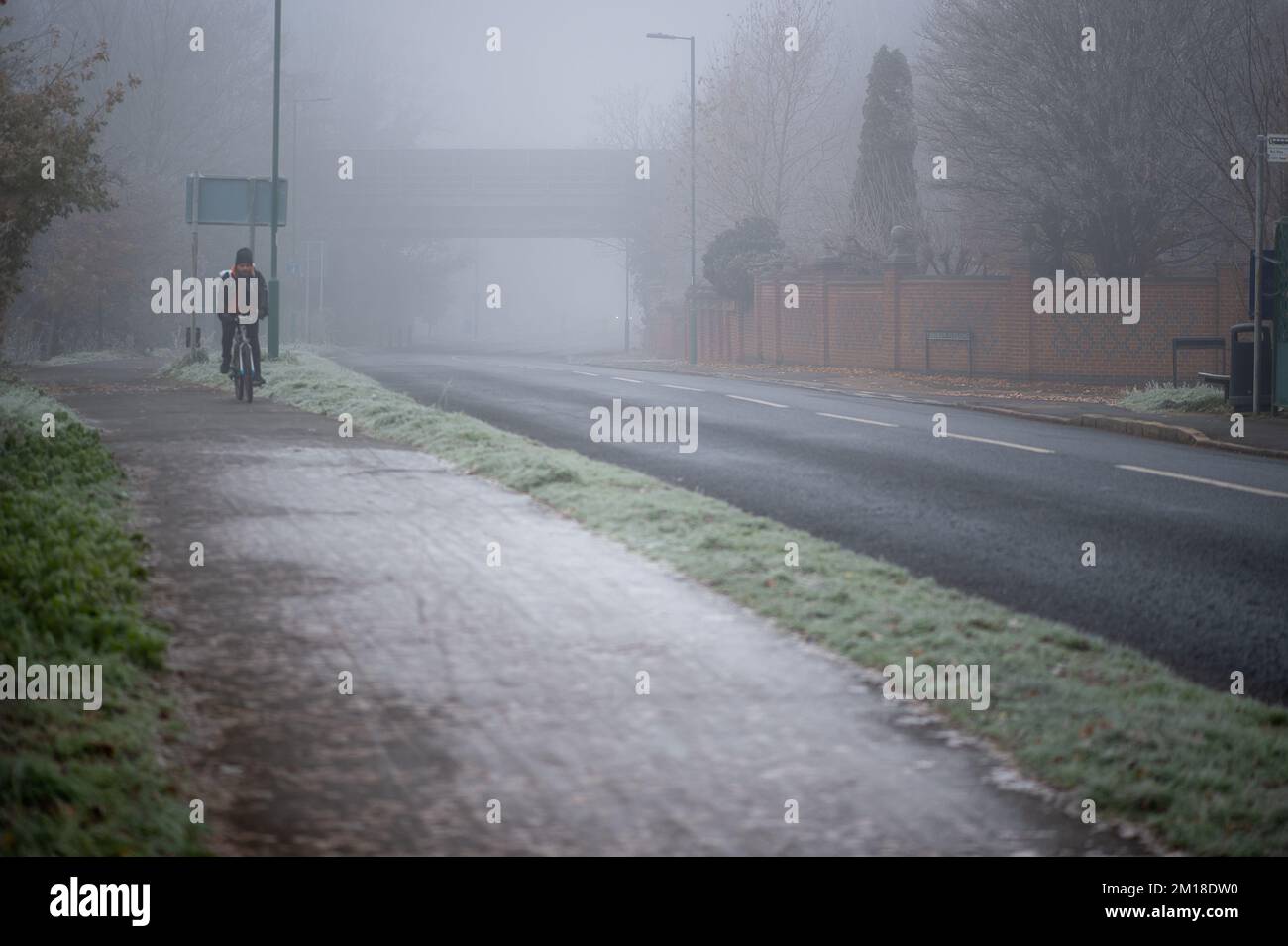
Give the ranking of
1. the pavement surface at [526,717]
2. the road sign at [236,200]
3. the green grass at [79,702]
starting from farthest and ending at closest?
the road sign at [236,200] → the pavement surface at [526,717] → the green grass at [79,702]

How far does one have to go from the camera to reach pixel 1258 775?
5117mm

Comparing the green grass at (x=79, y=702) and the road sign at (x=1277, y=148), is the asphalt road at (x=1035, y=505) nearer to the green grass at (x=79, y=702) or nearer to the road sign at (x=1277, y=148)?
the road sign at (x=1277, y=148)

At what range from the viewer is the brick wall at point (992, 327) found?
101ft

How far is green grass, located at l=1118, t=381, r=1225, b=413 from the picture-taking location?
22.4 meters

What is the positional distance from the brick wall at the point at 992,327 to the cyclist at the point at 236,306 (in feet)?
57.9

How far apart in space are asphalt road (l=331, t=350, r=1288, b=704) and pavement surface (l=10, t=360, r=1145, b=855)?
1957 mm

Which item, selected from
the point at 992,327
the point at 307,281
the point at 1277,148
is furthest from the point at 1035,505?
the point at 307,281

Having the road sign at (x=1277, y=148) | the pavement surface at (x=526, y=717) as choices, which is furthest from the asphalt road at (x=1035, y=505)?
the road sign at (x=1277, y=148)

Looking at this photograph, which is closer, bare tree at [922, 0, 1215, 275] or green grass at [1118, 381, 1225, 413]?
green grass at [1118, 381, 1225, 413]

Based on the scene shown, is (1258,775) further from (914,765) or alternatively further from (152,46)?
(152,46)

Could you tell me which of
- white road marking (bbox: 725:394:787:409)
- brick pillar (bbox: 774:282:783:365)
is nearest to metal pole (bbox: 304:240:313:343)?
brick pillar (bbox: 774:282:783:365)

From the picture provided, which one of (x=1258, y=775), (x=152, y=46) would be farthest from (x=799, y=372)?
(x=152, y=46)

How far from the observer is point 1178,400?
22906 millimetres

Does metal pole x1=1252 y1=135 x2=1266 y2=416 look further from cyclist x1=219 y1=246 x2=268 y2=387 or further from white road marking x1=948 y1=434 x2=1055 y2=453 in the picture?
cyclist x1=219 y1=246 x2=268 y2=387
